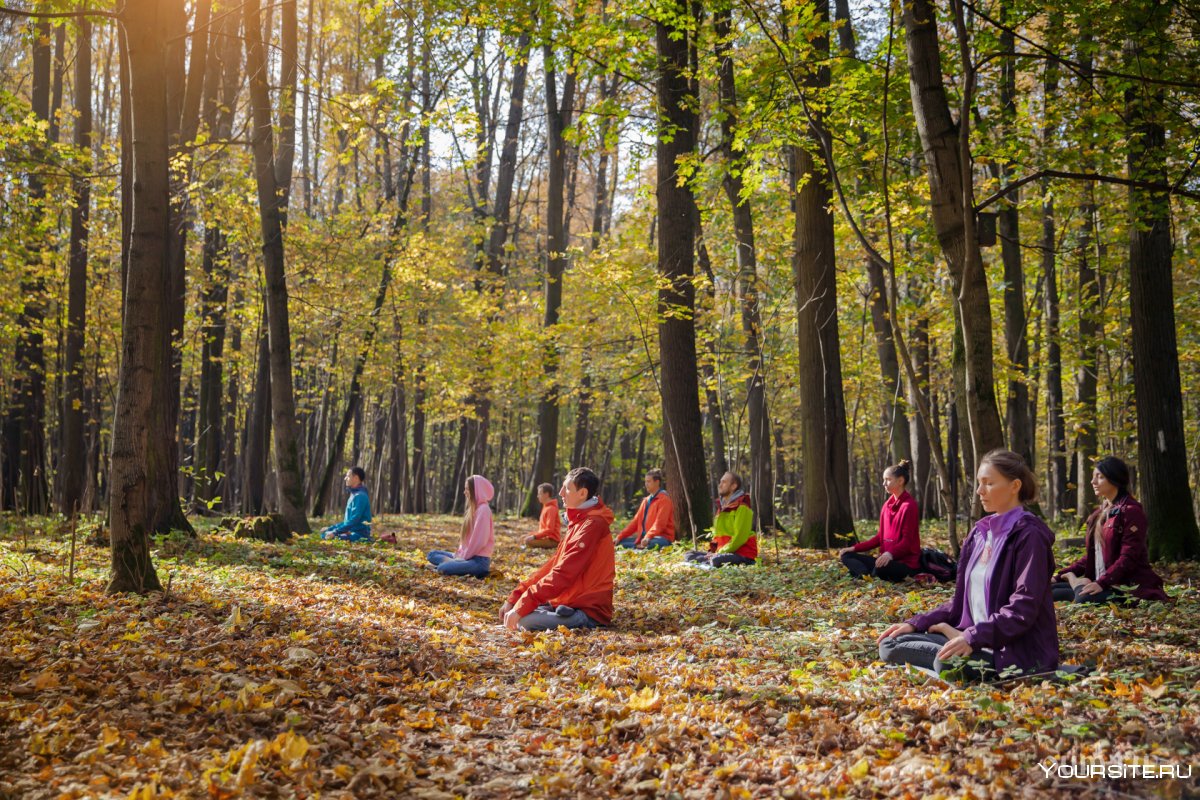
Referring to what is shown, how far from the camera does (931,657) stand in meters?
5.04

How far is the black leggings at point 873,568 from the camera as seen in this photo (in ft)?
29.2

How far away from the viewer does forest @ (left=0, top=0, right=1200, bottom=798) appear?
13.4 feet

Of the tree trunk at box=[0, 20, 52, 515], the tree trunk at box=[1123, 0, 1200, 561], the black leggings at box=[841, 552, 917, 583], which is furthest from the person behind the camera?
the tree trunk at box=[0, 20, 52, 515]

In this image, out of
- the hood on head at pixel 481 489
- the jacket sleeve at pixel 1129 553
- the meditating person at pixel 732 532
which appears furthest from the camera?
the meditating person at pixel 732 532

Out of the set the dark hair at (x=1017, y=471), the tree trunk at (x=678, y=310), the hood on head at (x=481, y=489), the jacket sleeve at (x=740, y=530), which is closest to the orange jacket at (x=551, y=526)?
the tree trunk at (x=678, y=310)

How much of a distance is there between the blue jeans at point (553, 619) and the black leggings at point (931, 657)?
2713 mm

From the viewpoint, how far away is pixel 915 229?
41.3 feet

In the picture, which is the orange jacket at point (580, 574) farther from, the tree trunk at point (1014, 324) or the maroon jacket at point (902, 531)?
the tree trunk at point (1014, 324)

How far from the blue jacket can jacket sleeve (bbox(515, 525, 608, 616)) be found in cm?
753

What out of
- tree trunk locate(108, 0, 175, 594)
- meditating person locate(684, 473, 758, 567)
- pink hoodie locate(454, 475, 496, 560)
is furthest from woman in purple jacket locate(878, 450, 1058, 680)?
pink hoodie locate(454, 475, 496, 560)

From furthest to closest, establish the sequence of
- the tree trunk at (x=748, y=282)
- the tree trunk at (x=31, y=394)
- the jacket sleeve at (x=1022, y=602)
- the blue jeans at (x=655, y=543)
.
→ 1. the tree trunk at (x=31, y=394)
2. the tree trunk at (x=748, y=282)
3. the blue jeans at (x=655, y=543)
4. the jacket sleeve at (x=1022, y=602)

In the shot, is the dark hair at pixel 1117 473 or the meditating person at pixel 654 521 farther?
the meditating person at pixel 654 521

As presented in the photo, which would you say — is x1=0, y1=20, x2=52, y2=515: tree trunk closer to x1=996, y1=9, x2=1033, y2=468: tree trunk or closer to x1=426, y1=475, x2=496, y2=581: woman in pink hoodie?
x1=426, y1=475, x2=496, y2=581: woman in pink hoodie

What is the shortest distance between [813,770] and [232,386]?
23946 mm
